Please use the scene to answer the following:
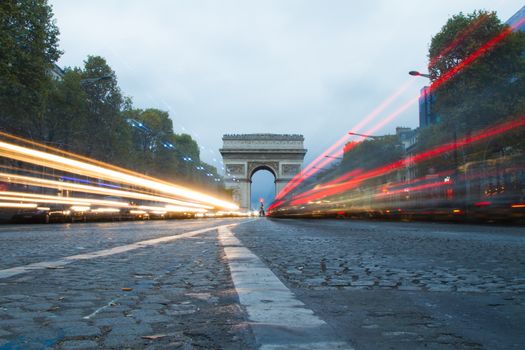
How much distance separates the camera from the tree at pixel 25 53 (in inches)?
1118

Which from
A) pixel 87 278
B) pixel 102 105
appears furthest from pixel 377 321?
pixel 102 105

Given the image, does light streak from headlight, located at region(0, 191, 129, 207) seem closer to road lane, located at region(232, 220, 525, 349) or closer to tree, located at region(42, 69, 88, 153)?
tree, located at region(42, 69, 88, 153)

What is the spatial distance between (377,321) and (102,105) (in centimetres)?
5023

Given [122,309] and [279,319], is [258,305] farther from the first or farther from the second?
[122,309]

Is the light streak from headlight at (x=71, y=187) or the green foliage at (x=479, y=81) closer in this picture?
the light streak from headlight at (x=71, y=187)

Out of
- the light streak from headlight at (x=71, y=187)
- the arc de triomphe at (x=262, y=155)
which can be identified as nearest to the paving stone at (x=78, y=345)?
the light streak from headlight at (x=71, y=187)

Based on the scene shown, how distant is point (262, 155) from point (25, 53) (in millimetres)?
71204

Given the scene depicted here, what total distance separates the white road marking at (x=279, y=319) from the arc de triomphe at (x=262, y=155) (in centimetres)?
9546

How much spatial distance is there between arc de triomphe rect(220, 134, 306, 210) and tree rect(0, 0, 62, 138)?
216 feet

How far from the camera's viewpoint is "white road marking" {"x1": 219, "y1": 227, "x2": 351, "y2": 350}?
7.21ft

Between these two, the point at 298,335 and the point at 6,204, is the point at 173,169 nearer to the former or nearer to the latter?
the point at 6,204

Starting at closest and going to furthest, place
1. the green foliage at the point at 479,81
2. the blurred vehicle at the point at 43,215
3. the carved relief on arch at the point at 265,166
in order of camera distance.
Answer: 1. the blurred vehicle at the point at 43,215
2. the green foliage at the point at 479,81
3. the carved relief on arch at the point at 265,166

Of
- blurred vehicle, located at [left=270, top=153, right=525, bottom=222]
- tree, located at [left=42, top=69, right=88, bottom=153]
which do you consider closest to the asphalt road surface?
blurred vehicle, located at [left=270, top=153, right=525, bottom=222]

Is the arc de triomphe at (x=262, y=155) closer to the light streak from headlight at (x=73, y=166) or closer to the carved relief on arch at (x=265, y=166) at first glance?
the carved relief on arch at (x=265, y=166)
